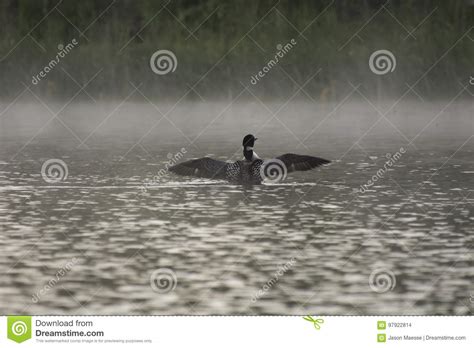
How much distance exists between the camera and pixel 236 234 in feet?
52.1

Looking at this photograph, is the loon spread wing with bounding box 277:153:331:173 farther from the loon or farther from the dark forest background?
the dark forest background

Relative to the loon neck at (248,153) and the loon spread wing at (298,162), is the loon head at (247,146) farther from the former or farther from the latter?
the loon spread wing at (298,162)

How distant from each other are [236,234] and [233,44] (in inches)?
1721

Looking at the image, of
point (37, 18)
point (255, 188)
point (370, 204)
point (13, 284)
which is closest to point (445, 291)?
point (13, 284)

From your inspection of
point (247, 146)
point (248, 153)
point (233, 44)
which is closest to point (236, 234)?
point (248, 153)

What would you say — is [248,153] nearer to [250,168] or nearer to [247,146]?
[247,146]

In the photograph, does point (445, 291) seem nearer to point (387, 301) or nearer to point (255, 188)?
point (387, 301)

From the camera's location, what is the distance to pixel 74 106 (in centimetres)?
5819

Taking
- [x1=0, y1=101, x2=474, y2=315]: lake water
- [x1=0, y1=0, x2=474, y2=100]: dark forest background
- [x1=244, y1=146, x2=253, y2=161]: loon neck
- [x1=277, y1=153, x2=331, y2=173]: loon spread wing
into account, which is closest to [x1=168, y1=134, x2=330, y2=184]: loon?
[x1=277, y1=153, x2=331, y2=173]: loon spread wing

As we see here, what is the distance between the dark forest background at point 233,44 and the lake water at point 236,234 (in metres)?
27.4

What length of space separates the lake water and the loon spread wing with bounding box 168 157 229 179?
0.20m

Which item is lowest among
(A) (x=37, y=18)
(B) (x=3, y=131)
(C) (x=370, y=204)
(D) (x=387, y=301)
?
(D) (x=387, y=301)

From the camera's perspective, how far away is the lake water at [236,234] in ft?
40.7

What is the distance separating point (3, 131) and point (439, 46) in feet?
88.5
